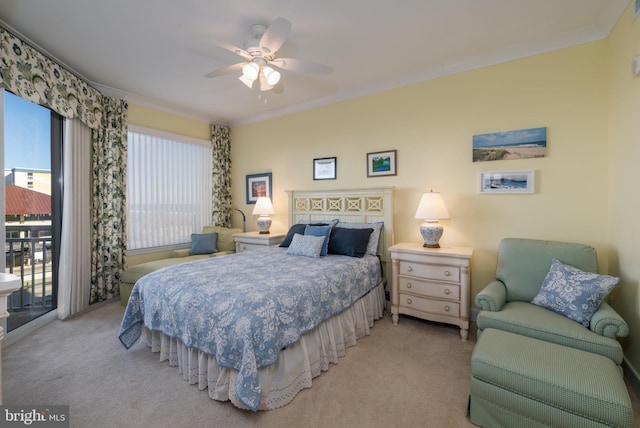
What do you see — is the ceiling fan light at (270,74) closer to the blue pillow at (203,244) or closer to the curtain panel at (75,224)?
the curtain panel at (75,224)

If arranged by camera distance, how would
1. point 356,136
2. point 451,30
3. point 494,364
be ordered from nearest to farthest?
point 494,364
point 451,30
point 356,136

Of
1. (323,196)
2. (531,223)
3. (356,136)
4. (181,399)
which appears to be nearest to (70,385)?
(181,399)

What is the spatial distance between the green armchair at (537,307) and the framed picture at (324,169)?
2306 mm

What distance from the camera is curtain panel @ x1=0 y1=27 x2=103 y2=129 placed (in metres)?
2.46

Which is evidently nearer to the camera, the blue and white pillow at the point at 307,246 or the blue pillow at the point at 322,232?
the blue and white pillow at the point at 307,246

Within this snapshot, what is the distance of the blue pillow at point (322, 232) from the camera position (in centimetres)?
330

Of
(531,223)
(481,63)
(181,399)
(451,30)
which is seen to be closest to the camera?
(181,399)

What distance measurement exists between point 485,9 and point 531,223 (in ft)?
6.55

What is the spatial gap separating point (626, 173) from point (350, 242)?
7.79ft

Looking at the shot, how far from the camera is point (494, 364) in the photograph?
64.1 inches

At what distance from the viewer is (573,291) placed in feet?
6.81

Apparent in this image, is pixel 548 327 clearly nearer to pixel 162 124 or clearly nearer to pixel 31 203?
pixel 31 203

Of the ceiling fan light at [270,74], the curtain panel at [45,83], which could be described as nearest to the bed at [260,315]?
the ceiling fan light at [270,74]

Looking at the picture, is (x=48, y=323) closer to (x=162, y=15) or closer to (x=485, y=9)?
(x=162, y=15)
